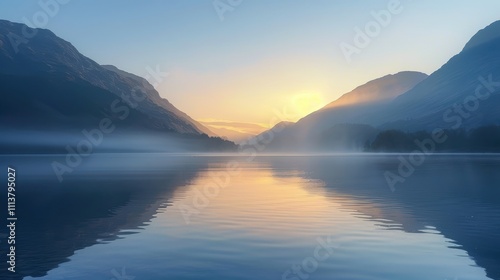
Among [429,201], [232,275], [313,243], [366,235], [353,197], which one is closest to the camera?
[232,275]

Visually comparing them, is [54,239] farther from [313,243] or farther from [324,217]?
[324,217]

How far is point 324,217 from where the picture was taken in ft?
143

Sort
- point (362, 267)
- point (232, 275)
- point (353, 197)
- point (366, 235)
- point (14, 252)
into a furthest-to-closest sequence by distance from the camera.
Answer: point (353, 197), point (366, 235), point (14, 252), point (362, 267), point (232, 275)

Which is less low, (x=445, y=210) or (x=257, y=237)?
(x=445, y=210)

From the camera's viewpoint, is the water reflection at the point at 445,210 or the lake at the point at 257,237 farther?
the water reflection at the point at 445,210

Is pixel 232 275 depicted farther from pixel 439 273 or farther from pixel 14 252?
pixel 14 252

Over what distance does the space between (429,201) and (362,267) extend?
108ft

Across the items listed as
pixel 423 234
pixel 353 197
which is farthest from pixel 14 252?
pixel 353 197

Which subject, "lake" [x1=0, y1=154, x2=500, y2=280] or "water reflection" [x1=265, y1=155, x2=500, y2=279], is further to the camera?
"water reflection" [x1=265, y1=155, x2=500, y2=279]

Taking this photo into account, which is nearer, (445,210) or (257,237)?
(257,237)

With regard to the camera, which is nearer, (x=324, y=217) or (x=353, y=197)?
(x=324, y=217)

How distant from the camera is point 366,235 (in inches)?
1362

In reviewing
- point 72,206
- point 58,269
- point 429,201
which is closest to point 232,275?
point 58,269

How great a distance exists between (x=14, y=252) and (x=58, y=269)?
17.9 feet
